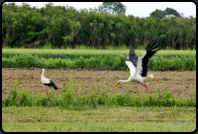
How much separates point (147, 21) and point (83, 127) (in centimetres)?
2752

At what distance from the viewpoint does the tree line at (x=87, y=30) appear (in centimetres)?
2867

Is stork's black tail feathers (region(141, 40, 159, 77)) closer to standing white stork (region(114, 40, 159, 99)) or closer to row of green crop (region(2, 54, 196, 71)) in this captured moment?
standing white stork (region(114, 40, 159, 99))

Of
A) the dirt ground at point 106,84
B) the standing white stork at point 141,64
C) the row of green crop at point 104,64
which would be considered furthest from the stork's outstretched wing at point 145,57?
the row of green crop at point 104,64

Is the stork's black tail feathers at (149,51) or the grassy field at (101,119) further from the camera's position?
the stork's black tail feathers at (149,51)

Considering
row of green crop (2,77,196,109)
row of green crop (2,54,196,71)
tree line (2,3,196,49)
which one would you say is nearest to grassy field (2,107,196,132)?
row of green crop (2,77,196,109)

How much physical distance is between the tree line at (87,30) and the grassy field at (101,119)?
22454mm

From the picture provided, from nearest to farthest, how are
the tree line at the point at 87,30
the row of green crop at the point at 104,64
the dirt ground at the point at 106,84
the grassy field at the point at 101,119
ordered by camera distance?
1. the grassy field at the point at 101,119
2. the dirt ground at the point at 106,84
3. the row of green crop at the point at 104,64
4. the tree line at the point at 87,30

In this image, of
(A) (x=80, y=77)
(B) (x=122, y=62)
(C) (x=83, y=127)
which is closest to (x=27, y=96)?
(C) (x=83, y=127)

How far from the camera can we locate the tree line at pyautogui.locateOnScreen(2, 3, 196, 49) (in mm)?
28672

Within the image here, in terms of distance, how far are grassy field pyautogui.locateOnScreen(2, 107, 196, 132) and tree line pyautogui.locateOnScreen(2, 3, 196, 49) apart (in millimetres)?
22454

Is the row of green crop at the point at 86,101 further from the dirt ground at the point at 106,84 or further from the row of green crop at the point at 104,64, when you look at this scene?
the row of green crop at the point at 104,64

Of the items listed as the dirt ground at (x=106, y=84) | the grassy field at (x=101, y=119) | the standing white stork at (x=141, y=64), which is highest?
the standing white stork at (x=141, y=64)

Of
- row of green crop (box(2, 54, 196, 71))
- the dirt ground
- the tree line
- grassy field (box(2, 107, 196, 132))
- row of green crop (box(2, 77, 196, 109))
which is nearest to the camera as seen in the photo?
grassy field (box(2, 107, 196, 132))

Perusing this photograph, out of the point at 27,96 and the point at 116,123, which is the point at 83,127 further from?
the point at 27,96
